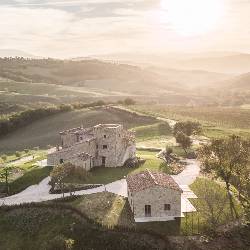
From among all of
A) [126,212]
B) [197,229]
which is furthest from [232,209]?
[126,212]

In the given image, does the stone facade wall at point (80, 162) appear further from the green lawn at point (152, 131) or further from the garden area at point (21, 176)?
Answer: the green lawn at point (152, 131)

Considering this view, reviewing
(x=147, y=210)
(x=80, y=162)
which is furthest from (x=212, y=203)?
(x=80, y=162)

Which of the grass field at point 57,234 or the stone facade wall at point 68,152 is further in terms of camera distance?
the stone facade wall at point 68,152

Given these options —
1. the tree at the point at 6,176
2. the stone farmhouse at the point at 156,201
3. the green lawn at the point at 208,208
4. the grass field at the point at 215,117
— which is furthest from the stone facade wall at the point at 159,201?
the grass field at the point at 215,117

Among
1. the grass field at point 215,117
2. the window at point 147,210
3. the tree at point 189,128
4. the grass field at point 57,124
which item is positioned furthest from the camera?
the grass field at point 215,117

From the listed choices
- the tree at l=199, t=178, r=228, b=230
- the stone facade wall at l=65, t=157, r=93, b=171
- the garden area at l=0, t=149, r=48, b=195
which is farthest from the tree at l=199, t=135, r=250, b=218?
the garden area at l=0, t=149, r=48, b=195

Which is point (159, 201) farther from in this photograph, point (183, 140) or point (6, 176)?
point (183, 140)
